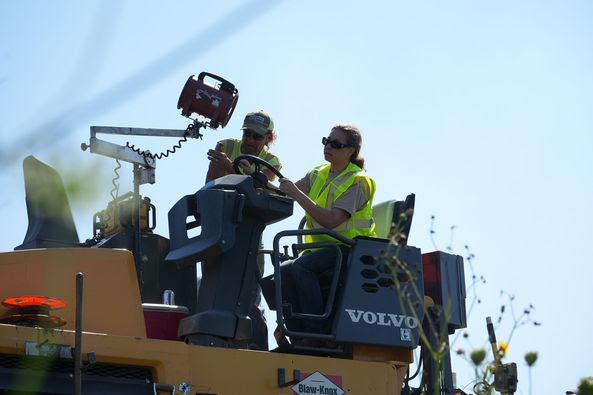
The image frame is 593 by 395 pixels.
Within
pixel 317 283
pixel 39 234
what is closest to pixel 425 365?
pixel 317 283

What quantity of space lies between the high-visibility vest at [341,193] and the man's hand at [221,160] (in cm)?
60

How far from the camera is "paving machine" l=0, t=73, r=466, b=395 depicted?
15.6 feet

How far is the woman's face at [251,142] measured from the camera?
22.6 feet

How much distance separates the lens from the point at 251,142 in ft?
22.6

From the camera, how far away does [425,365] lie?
6340mm

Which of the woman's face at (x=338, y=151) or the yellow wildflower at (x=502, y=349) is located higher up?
the woman's face at (x=338, y=151)

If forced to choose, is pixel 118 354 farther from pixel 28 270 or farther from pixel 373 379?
pixel 373 379

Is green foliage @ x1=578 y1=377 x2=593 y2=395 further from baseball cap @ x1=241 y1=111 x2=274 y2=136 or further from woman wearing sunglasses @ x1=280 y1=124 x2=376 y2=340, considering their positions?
baseball cap @ x1=241 y1=111 x2=274 y2=136

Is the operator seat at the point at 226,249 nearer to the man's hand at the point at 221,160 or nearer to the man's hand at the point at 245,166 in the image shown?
the man's hand at the point at 245,166

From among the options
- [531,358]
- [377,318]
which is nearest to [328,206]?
[377,318]

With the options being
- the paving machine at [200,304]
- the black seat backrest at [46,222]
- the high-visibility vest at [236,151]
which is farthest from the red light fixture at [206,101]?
the black seat backrest at [46,222]

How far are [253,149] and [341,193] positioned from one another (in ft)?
3.17

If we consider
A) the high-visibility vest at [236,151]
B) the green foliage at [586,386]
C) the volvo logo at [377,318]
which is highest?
the high-visibility vest at [236,151]

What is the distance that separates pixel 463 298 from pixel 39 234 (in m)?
2.56
